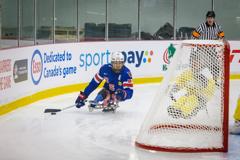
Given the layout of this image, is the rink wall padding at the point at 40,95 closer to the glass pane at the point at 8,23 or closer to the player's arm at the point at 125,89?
the glass pane at the point at 8,23

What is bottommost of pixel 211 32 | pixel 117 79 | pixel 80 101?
pixel 80 101

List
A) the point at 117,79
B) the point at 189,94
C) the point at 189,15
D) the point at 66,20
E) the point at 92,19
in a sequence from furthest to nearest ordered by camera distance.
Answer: the point at 189,15 → the point at 92,19 → the point at 66,20 → the point at 117,79 → the point at 189,94

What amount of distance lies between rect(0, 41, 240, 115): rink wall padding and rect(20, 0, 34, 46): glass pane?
0.37 meters

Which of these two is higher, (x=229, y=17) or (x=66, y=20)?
(x=229, y=17)

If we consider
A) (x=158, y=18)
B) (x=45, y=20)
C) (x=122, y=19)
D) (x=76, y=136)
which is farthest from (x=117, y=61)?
(x=158, y=18)

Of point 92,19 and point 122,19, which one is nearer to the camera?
point 92,19

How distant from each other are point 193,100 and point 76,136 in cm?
106

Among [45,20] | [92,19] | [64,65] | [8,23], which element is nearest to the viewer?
[8,23]

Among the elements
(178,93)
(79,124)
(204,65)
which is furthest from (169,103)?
(79,124)

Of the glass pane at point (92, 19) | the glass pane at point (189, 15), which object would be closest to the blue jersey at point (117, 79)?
the glass pane at point (92, 19)

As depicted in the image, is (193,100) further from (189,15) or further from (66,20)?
(189,15)

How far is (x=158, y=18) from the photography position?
1049 cm

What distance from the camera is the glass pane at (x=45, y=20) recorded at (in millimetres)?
8203

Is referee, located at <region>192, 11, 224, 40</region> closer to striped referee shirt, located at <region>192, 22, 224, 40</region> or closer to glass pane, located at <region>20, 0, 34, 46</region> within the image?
striped referee shirt, located at <region>192, 22, 224, 40</region>
